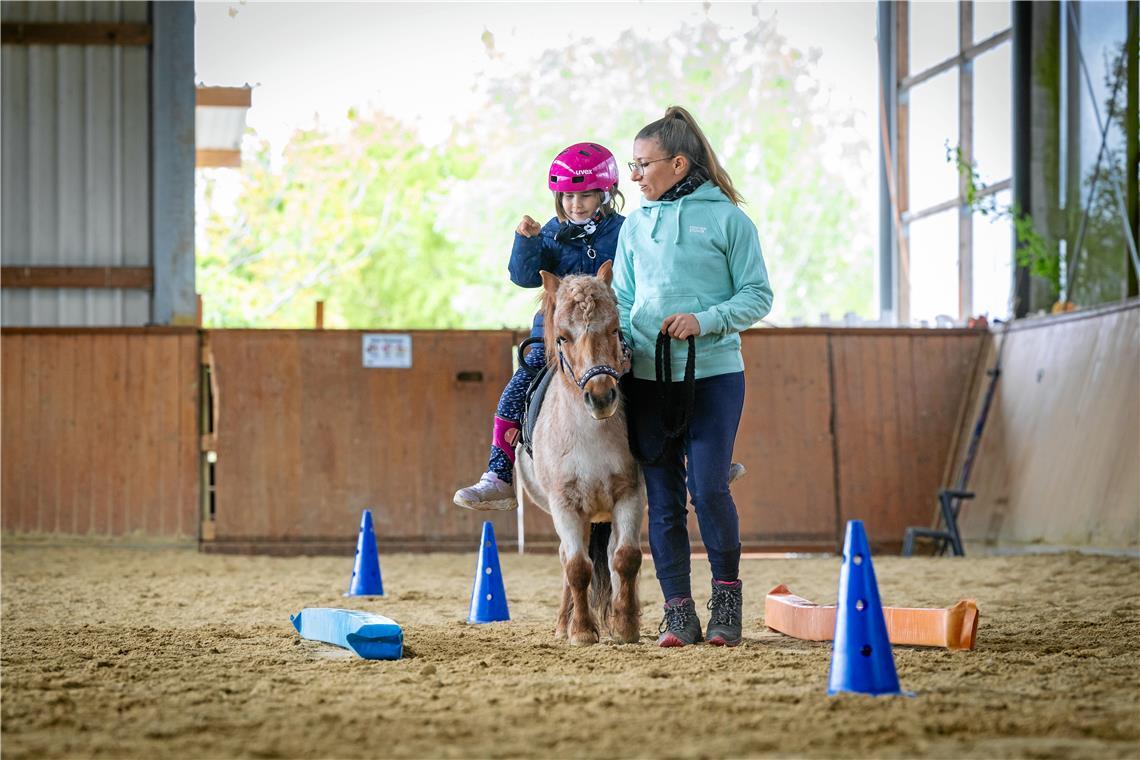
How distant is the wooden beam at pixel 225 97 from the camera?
41.1ft

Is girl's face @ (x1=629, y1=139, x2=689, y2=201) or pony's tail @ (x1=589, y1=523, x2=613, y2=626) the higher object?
girl's face @ (x1=629, y1=139, x2=689, y2=201)

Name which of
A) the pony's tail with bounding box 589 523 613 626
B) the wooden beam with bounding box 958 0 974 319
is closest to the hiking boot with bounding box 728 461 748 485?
the pony's tail with bounding box 589 523 613 626

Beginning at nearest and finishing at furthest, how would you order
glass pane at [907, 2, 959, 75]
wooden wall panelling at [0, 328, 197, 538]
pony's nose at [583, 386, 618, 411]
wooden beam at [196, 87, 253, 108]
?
pony's nose at [583, 386, 618, 411] → wooden wall panelling at [0, 328, 197, 538] → wooden beam at [196, 87, 253, 108] → glass pane at [907, 2, 959, 75]

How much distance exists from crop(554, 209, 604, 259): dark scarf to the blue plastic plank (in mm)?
1696

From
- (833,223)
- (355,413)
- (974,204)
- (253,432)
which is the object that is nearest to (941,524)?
(974,204)

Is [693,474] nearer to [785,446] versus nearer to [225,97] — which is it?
[785,446]

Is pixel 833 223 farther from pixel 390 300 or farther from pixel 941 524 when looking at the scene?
pixel 941 524

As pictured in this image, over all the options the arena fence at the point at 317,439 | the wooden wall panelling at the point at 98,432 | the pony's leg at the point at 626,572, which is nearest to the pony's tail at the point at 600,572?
the pony's leg at the point at 626,572

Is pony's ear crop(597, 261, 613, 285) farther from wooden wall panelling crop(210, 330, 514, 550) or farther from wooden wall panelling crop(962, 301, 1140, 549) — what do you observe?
wooden wall panelling crop(210, 330, 514, 550)

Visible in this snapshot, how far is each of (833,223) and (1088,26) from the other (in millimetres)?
17391

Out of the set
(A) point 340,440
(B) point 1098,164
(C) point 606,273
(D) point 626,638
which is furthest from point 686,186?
(B) point 1098,164

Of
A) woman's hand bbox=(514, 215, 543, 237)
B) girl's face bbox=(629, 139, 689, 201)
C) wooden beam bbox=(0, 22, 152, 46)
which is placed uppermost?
wooden beam bbox=(0, 22, 152, 46)

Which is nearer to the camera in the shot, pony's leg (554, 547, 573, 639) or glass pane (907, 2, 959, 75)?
pony's leg (554, 547, 573, 639)

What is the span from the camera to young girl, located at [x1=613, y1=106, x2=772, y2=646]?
4.49m
